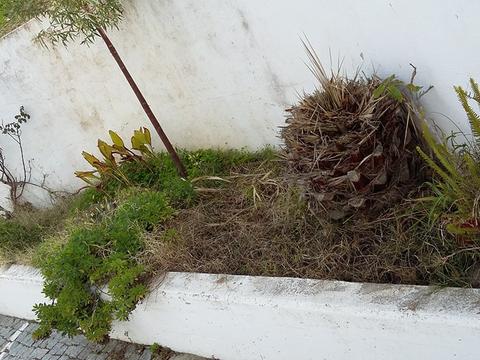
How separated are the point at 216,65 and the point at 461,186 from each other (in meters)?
2.37

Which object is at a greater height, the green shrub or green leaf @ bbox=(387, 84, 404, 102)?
green leaf @ bbox=(387, 84, 404, 102)

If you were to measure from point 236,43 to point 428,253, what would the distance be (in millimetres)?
2174

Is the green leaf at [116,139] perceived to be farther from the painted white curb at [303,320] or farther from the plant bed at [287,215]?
the painted white curb at [303,320]

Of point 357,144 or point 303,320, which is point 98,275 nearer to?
point 303,320

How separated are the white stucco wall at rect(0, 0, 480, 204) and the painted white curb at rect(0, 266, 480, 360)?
122 cm

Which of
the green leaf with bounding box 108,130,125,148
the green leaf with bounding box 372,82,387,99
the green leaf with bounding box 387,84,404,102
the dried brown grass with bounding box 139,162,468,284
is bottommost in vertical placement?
the dried brown grass with bounding box 139,162,468,284

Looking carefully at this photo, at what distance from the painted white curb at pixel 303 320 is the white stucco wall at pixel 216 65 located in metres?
1.22

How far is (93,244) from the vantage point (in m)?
4.52

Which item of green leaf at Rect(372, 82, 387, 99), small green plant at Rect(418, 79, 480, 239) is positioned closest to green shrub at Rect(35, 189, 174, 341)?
green leaf at Rect(372, 82, 387, 99)

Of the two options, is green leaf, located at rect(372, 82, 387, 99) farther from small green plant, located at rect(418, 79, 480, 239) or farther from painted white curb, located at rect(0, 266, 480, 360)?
painted white curb, located at rect(0, 266, 480, 360)

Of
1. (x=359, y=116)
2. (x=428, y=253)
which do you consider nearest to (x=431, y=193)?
(x=428, y=253)

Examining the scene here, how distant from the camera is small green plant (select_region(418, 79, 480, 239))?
9.50ft

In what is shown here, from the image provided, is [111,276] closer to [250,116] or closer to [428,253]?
[250,116]

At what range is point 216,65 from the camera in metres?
4.71
